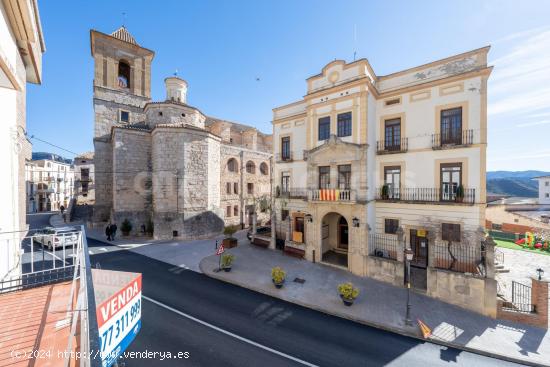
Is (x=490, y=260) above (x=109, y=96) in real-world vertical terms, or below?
below

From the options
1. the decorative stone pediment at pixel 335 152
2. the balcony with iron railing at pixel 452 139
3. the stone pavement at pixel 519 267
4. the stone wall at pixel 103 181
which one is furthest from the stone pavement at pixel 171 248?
the stone pavement at pixel 519 267

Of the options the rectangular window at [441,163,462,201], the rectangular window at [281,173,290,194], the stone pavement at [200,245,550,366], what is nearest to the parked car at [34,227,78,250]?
the stone pavement at [200,245,550,366]

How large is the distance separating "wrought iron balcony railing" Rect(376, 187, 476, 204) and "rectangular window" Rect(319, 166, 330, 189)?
3441 mm

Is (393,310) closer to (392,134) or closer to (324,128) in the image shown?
(392,134)

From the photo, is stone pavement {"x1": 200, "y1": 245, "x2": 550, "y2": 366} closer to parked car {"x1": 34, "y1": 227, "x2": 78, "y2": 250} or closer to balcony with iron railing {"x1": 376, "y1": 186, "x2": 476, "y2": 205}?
balcony with iron railing {"x1": 376, "y1": 186, "x2": 476, "y2": 205}

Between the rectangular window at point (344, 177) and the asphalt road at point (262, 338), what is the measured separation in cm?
808

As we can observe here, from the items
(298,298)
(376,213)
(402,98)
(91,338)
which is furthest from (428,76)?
(91,338)

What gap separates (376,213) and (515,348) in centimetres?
811

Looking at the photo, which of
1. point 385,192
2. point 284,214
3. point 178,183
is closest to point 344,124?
point 385,192

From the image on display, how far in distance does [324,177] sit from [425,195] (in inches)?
247

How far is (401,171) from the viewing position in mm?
14102

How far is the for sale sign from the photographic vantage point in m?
3.64

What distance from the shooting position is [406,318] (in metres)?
9.12

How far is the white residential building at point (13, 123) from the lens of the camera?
4.64 meters
